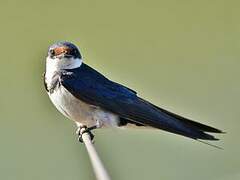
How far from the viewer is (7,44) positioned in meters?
2.47

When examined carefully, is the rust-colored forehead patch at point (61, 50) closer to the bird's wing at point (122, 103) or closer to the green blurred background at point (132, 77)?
the bird's wing at point (122, 103)

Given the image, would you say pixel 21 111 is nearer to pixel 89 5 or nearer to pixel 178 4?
pixel 89 5

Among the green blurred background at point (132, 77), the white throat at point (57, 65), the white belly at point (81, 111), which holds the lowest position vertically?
the white belly at point (81, 111)

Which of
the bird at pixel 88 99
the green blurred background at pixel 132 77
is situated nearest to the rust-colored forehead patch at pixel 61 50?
the bird at pixel 88 99

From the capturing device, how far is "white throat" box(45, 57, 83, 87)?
1838 mm

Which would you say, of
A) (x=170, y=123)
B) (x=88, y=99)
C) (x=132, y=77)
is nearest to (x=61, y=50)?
(x=88, y=99)

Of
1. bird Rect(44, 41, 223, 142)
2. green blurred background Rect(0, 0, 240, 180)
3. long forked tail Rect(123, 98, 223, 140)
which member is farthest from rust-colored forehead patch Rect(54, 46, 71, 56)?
green blurred background Rect(0, 0, 240, 180)

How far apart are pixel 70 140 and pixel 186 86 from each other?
45 cm

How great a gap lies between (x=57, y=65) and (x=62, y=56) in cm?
3

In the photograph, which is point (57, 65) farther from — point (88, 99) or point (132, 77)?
point (132, 77)

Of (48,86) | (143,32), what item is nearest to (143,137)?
(143,32)

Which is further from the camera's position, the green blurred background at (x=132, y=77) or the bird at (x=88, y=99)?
the green blurred background at (x=132, y=77)

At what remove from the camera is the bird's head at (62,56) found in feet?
5.98

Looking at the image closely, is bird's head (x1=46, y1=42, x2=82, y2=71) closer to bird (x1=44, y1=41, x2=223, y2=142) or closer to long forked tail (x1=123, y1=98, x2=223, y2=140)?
bird (x1=44, y1=41, x2=223, y2=142)
